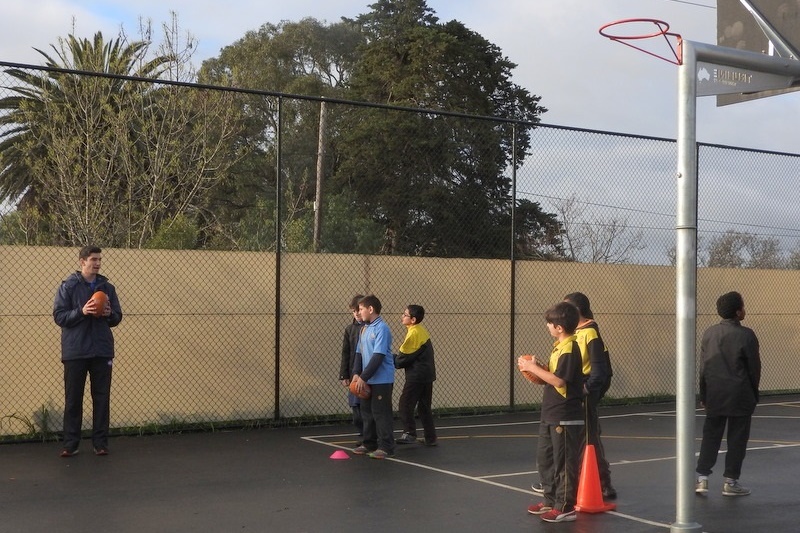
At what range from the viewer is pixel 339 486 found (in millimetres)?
8805

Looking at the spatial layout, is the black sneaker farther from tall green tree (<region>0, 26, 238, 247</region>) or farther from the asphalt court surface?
tall green tree (<region>0, 26, 238, 247</region>)

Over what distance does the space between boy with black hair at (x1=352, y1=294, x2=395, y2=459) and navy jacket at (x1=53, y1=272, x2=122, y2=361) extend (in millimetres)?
2637

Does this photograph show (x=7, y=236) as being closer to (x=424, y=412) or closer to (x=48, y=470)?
(x=48, y=470)

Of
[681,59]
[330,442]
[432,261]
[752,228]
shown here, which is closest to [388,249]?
[432,261]

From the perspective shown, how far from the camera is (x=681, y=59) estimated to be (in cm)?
649

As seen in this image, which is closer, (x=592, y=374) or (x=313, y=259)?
(x=592, y=374)

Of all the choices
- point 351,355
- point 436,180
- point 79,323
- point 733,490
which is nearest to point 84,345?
point 79,323

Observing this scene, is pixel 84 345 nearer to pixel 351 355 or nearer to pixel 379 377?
pixel 351 355

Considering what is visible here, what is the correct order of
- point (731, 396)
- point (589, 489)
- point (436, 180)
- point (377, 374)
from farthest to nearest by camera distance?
point (436, 180), point (377, 374), point (731, 396), point (589, 489)

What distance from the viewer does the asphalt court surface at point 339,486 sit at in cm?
746

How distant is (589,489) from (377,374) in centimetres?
301

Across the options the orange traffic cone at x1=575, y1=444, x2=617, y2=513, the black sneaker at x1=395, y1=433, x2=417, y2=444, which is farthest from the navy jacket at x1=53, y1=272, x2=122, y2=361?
the orange traffic cone at x1=575, y1=444, x2=617, y2=513

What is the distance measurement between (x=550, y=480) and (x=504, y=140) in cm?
849

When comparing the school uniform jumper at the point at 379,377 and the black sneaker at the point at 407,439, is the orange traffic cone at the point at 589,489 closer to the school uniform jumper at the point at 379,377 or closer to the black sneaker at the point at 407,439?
the school uniform jumper at the point at 379,377
